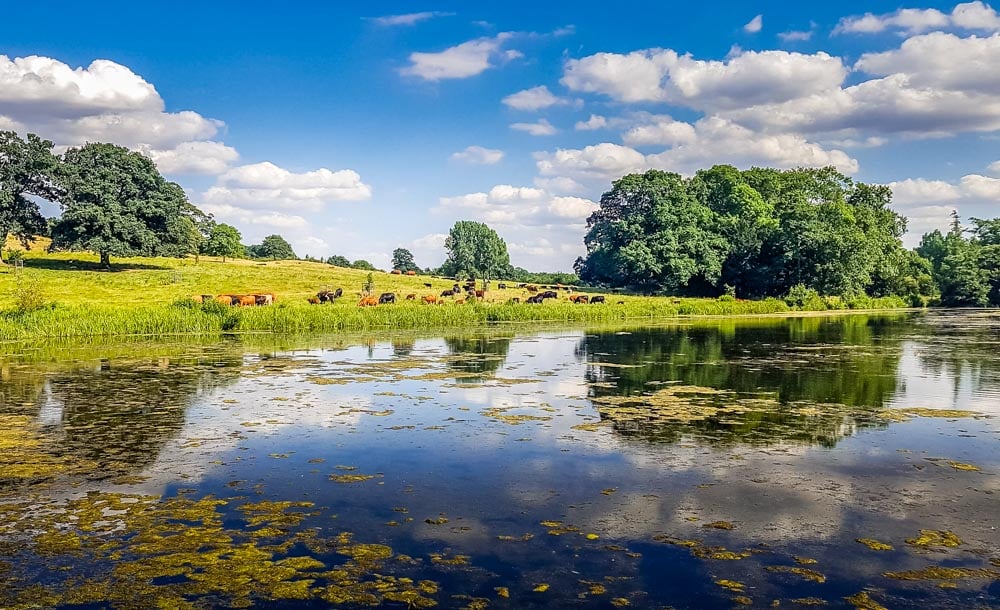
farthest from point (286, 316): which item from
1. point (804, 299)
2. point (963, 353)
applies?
point (804, 299)

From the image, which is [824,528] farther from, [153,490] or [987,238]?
[987,238]

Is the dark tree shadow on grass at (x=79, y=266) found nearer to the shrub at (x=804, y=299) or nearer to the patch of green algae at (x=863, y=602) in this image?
the shrub at (x=804, y=299)

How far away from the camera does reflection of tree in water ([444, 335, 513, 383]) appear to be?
25.5m

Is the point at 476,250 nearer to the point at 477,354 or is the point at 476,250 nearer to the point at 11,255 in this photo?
the point at 11,255

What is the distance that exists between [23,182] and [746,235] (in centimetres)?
7388

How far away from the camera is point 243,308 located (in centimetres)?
4547

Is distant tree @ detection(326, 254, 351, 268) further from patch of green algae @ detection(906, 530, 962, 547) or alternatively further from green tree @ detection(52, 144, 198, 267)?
patch of green algae @ detection(906, 530, 962, 547)

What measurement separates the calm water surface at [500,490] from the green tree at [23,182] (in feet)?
162

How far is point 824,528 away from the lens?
936cm

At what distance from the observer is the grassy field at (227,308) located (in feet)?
128

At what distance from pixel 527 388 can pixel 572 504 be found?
11.5 metres

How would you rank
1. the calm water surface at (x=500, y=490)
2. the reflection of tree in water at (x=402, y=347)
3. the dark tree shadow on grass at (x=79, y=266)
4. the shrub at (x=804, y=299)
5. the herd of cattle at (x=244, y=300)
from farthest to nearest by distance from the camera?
the shrub at (x=804, y=299), the dark tree shadow on grass at (x=79, y=266), the herd of cattle at (x=244, y=300), the reflection of tree in water at (x=402, y=347), the calm water surface at (x=500, y=490)

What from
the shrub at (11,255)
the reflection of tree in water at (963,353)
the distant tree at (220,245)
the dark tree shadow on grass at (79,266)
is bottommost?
the reflection of tree in water at (963,353)

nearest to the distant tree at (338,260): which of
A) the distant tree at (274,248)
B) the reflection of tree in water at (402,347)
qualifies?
the distant tree at (274,248)
